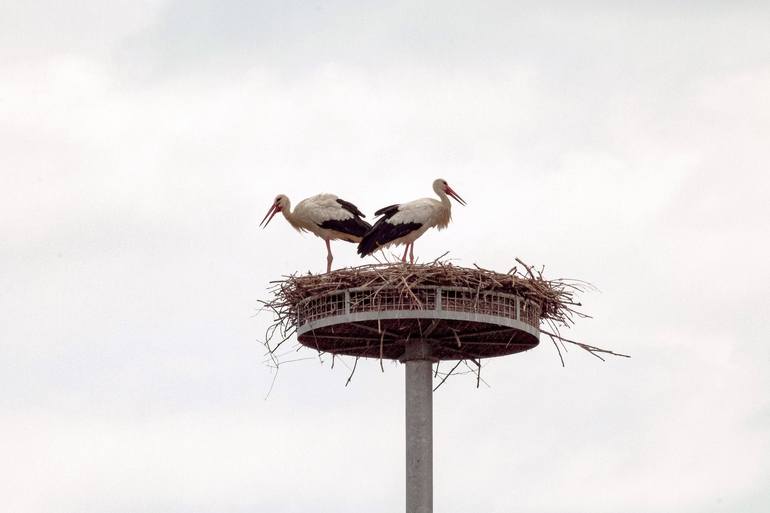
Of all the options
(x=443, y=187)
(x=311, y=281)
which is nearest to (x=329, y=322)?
(x=311, y=281)

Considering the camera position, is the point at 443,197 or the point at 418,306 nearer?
the point at 418,306

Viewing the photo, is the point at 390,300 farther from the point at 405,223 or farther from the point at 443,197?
the point at 443,197

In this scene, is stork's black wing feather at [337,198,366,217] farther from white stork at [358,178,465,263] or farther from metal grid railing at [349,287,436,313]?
metal grid railing at [349,287,436,313]

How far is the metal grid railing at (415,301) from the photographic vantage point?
29516mm

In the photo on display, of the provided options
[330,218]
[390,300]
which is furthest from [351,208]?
[390,300]

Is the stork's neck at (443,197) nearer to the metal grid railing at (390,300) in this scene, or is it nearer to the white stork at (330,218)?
the white stork at (330,218)

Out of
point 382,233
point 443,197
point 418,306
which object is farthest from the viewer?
point 443,197

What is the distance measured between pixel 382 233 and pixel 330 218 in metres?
1.85

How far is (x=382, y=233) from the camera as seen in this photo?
32.3 m

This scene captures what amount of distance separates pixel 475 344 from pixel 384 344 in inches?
60.8

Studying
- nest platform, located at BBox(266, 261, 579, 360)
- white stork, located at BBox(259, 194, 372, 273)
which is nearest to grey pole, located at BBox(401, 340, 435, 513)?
nest platform, located at BBox(266, 261, 579, 360)

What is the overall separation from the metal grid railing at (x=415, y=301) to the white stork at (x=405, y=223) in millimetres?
2524

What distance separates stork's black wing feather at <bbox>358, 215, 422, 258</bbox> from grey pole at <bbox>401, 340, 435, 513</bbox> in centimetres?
194

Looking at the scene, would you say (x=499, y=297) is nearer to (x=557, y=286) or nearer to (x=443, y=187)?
(x=557, y=286)
